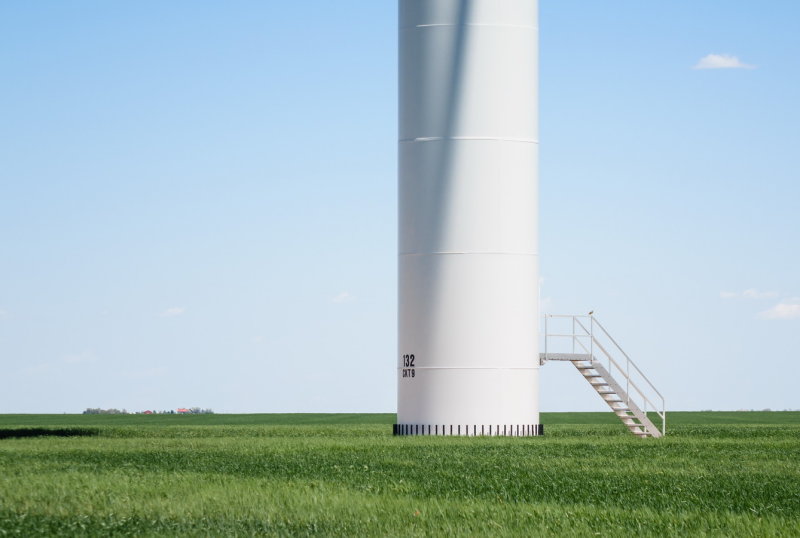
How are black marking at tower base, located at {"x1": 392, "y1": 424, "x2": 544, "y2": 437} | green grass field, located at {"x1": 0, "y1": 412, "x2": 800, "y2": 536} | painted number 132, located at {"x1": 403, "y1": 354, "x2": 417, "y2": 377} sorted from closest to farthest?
green grass field, located at {"x1": 0, "y1": 412, "x2": 800, "y2": 536}
black marking at tower base, located at {"x1": 392, "y1": 424, "x2": 544, "y2": 437}
painted number 132, located at {"x1": 403, "y1": 354, "x2": 417, "y2": 377}

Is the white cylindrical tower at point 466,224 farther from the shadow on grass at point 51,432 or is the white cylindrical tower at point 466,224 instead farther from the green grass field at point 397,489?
the shadow on grass at point 51,432

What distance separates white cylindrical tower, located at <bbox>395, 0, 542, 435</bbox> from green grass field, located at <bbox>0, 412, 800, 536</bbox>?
4.71m

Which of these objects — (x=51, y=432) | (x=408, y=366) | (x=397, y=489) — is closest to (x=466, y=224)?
(x=408, y=366)

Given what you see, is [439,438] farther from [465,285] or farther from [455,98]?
[455,98]

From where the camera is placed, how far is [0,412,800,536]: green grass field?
1572cm

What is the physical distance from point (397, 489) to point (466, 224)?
17729mm

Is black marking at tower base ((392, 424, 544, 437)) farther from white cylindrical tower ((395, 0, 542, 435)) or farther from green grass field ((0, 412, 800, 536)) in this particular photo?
green grass field ((0, 412, 800, 536))

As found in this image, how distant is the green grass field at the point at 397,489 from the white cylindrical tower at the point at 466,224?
4.71 m

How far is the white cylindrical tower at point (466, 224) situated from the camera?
36625 mm

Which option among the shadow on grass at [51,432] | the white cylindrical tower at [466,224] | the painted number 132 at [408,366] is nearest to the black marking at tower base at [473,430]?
the white cylindrical tower at [466,224]

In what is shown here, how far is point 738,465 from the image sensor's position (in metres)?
25.8

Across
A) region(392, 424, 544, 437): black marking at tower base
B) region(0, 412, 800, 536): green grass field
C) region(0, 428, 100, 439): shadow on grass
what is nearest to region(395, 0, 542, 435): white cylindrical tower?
region(392, 424, 544, 437): black marking at tower base

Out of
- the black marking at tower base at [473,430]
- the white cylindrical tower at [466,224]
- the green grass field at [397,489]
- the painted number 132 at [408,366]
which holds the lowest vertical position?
the green grass field at [397,489]

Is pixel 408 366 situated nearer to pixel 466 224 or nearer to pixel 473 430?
pixel 473 430
